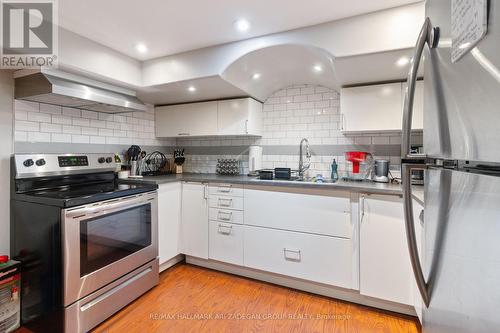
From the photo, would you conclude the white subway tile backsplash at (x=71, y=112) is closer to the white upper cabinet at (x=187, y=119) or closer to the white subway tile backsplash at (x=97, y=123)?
the white subway tile backsplash at (x=97, y=123)

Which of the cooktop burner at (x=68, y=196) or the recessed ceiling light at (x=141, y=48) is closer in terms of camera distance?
the cooktop burner at (x=68, y=196)

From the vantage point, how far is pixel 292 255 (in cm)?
211

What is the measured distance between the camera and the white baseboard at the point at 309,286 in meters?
1.87

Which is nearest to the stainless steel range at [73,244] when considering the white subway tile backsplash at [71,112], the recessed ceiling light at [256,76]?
the white subway tile backsplash at [71,112]

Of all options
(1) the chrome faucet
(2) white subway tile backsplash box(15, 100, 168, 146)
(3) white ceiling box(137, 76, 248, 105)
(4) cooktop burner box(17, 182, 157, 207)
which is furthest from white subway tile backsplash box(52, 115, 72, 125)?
(1) the chrome faucet

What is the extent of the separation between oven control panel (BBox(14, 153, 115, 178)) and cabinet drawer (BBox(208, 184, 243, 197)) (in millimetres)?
1042

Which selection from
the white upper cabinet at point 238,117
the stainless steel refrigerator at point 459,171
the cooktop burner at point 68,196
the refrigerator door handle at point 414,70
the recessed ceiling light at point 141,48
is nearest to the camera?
the stainless steel refrigerator at point 459,171

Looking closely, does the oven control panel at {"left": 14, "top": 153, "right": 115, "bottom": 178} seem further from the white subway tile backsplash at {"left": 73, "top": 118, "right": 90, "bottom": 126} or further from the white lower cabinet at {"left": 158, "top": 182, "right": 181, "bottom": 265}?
the white lower cabinet at {"left": 158, "top": 182, "right": 181, "bottom": 265}

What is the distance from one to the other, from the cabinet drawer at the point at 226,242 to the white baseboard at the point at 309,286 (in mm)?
120

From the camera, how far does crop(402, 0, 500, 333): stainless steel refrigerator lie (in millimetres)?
381

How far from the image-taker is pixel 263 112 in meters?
2.98

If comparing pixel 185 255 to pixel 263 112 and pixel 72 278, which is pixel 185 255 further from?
pixel 263 112

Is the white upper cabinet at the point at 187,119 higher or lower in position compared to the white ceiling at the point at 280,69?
lower

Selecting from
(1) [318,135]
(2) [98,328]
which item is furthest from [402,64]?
(2) [98,328]
